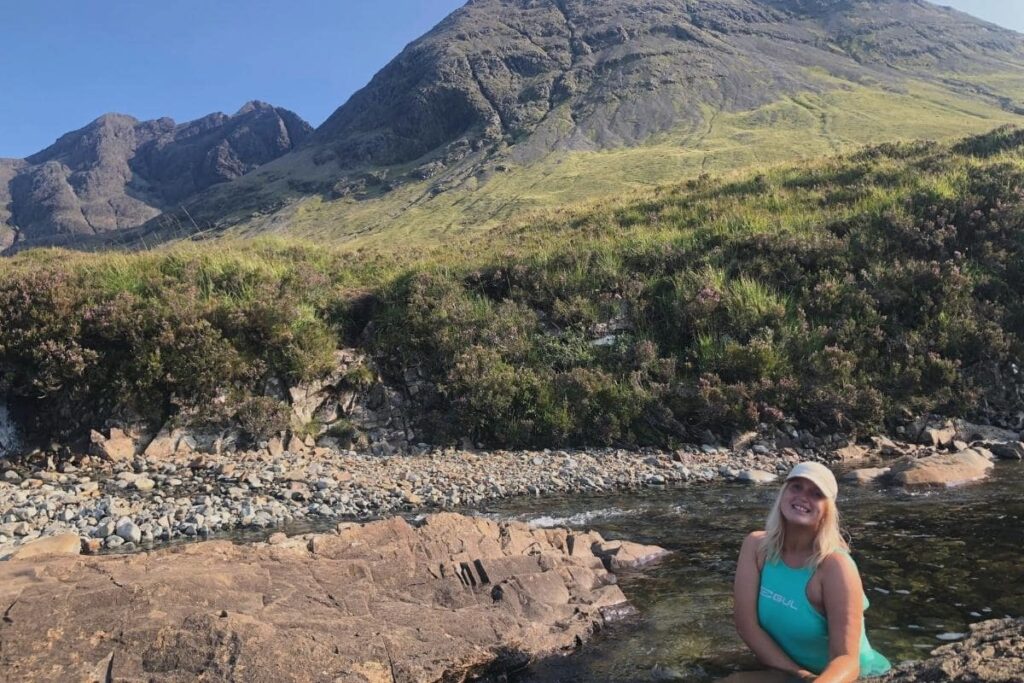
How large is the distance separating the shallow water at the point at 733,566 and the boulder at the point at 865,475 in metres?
0.42

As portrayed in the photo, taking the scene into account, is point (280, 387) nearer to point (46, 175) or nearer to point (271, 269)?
point (271, 269)

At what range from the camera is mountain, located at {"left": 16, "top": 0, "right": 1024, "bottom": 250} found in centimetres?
7131

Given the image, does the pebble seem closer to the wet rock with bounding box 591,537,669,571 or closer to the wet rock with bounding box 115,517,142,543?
the wet rock with bounding box 115,517,142,543

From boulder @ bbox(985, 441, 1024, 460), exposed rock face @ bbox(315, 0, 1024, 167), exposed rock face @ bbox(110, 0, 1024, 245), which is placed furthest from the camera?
exposed rock face @ bbox(315, 0, 1024, 167)

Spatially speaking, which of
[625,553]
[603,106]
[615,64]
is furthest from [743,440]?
[615,64]

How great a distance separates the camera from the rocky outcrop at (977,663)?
3756 millimetres

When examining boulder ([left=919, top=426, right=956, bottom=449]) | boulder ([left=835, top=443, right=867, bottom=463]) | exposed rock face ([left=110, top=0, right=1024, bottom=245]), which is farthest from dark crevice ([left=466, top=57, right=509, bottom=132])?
boulder ([left=835, top=443, right=867, bottom=463])

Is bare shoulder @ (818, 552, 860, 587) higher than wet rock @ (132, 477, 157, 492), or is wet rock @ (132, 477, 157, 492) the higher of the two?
bare shoulder @ (818, 552, 860, 587)

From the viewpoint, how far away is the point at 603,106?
101125 mm

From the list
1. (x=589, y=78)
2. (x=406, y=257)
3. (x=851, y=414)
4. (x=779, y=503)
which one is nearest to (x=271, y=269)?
(x=406, y=257)

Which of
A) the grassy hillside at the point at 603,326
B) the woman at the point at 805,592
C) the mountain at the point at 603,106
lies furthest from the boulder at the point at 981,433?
the mountain at the point at 603,106

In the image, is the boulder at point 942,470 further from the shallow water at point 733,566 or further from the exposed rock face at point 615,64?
the exposed rock face at point 615,64

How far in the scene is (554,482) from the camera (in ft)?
39.0

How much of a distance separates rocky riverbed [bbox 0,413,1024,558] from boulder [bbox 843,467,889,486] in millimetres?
107
